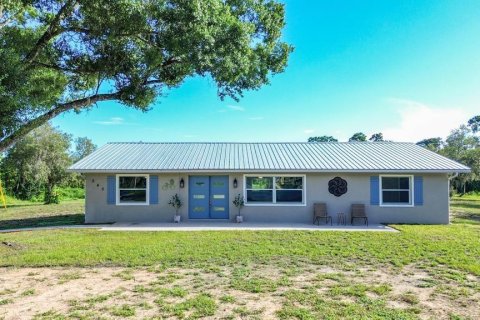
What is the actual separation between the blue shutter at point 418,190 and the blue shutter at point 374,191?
149 centimetres

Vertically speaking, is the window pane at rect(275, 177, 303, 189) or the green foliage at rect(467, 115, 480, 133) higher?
the green foliage at rect(467, 115, 480, 133)

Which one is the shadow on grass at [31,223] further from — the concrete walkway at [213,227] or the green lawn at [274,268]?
the green lawn at [274,268]

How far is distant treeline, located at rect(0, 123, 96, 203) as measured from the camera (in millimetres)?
25188

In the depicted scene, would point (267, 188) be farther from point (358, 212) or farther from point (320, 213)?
point (358, 212)

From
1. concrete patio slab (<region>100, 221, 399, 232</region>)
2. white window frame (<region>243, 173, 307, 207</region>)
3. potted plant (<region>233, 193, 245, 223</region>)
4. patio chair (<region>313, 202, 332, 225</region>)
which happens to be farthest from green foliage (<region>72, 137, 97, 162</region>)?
patio chair (<region>313, 202, 332, 225</region>)

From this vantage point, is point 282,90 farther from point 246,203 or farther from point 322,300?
point 322,300

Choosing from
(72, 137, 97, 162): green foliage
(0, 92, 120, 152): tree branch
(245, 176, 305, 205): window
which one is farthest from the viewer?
(72, 137, 97, 162): green foliage

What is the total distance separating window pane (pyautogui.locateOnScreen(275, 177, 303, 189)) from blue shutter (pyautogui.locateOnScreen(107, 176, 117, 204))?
6.79 meters

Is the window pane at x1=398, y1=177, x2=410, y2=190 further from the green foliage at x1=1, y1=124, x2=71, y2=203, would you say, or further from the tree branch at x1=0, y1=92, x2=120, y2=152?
the green foliage at x1=1, y1=124, x2=71, y2=203

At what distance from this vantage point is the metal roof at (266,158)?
42.3ft

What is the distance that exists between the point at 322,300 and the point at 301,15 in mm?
11245

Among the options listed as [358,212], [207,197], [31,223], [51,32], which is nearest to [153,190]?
[207,197]

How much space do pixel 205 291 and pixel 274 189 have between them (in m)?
8.42

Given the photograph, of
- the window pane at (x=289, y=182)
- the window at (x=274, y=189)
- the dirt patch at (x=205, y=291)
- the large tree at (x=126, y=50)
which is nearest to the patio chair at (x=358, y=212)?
the window at (x=274, y=189)
